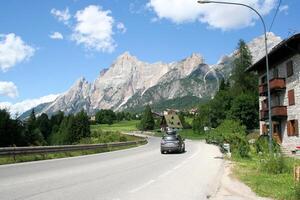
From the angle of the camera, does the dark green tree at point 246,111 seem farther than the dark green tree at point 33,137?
Yes

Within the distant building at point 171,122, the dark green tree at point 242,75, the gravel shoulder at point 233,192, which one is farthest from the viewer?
the distant building at point 171,122

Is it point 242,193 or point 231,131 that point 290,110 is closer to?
point 231,131

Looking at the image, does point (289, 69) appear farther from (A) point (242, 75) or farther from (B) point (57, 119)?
(B) point (57, 119)

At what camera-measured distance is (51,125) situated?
17038cm

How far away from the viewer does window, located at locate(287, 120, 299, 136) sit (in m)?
44.7

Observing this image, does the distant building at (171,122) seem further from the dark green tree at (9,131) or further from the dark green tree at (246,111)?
the dark green tree at (9,131)

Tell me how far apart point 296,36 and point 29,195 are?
3477cm

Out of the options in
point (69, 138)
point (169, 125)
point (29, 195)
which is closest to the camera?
point (29, 195)

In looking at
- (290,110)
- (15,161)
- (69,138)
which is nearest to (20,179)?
(15,161)

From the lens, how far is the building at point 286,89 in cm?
4344

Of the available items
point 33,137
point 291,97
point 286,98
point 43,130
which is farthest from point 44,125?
point 291,97

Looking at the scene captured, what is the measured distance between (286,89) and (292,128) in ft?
14.4

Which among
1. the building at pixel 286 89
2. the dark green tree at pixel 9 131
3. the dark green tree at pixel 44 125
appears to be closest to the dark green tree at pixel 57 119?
the dark green tree at pixel 44 125

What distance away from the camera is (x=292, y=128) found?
4581 centimetres
